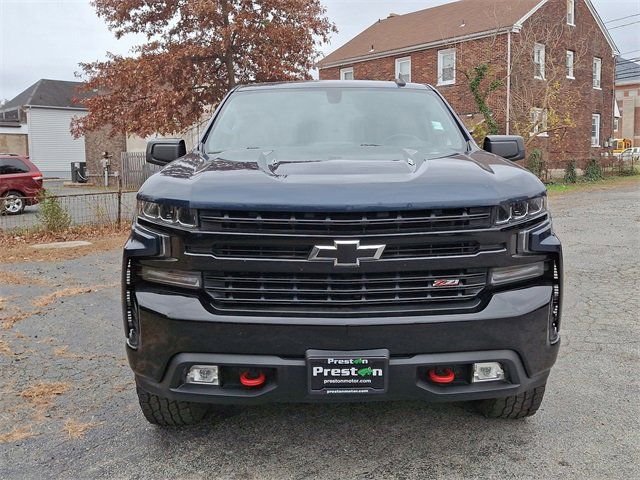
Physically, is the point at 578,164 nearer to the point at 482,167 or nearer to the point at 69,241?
the point at 69,241

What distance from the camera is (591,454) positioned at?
9.39ft

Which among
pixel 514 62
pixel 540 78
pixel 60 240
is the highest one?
pixel 514 62

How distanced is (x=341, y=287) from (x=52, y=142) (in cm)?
4443

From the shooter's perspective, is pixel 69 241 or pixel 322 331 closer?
pixel 322 331

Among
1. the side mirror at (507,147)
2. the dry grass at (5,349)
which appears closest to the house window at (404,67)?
the side mirror at (507,147)

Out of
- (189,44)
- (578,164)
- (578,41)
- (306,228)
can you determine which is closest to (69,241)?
(189,44)

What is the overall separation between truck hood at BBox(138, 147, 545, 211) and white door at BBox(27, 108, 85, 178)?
42.6 m

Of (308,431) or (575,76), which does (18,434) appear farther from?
(575,76)

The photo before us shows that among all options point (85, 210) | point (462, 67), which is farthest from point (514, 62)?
point (85, 210)

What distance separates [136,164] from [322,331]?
85.0 feet

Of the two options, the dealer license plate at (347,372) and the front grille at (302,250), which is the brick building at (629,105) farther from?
the dealer license plate at (347,372)

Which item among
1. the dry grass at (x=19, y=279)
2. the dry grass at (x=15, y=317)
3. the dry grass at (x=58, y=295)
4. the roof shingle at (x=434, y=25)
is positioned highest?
the roof shingle at (x=434, y=25)

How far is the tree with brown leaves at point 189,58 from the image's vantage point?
602 inches

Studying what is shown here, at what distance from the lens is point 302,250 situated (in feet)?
A: 8.01
